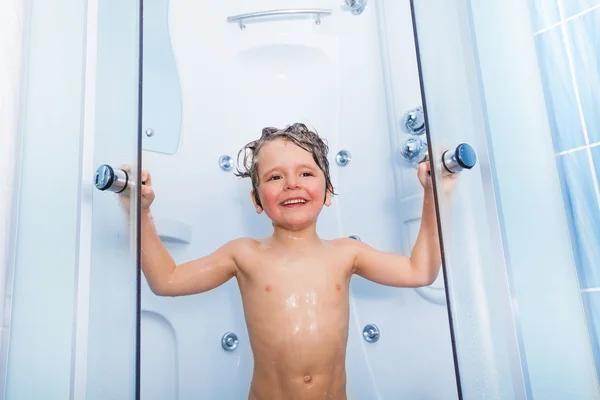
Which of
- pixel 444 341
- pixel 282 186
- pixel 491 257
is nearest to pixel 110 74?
pixel 282 186

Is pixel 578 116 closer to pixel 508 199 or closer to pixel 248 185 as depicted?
pixel 508 199

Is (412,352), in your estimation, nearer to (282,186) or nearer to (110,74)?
(282,186)

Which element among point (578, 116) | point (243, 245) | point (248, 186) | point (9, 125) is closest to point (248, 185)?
point (248, 186)

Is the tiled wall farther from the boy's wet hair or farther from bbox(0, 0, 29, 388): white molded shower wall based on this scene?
bbox(0, 0, 29, 388): white molded shower wall

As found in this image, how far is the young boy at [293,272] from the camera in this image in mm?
826

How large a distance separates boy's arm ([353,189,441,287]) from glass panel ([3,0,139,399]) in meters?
0.48

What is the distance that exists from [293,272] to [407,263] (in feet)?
0.72

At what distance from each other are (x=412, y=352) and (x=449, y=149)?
57 centimetres

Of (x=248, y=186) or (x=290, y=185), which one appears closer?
(x=290, y=185)

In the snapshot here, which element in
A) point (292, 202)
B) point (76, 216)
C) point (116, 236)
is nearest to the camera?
point (116, 236)

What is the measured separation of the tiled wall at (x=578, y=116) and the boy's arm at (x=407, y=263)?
0.24m

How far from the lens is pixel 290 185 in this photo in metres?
0.85

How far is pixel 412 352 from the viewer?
3.33ft

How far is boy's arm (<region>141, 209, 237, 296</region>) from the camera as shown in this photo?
2.64 ft
